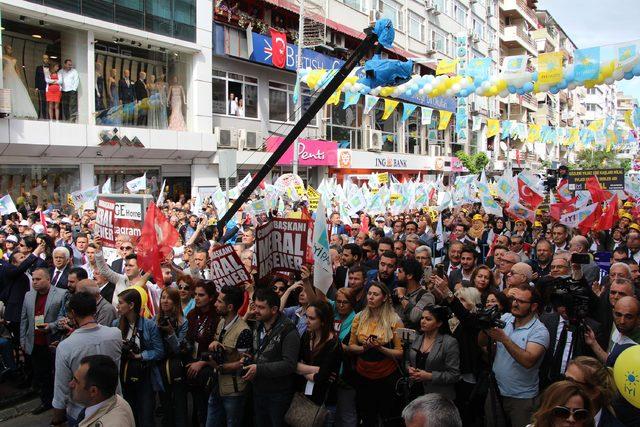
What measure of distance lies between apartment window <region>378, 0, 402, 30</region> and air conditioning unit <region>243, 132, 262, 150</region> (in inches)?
566

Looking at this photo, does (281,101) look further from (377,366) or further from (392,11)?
(377,366)

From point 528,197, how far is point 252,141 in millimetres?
14346

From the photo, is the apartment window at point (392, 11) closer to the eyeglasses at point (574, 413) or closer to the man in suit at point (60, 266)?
the man in suit at point (60, 266)

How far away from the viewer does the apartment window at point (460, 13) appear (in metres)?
45.9

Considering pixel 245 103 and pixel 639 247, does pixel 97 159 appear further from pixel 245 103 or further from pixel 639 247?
pixel 639 247

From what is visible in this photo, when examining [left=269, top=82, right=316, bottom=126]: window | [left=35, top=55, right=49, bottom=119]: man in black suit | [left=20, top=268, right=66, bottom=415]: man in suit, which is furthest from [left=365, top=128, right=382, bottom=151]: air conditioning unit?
[left=20, top=268, right=66, bottom=415]: man in suit

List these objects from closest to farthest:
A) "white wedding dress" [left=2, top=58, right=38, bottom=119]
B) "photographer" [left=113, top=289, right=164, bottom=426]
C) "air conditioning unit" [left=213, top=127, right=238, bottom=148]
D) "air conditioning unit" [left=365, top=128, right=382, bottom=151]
Answer: "photographer" [left=113, top=289, right=164, bottom=426] → "white wedding dress" [left=2, top=58, right=38, bottom=119] → "air conditioning unit" [left=213, top=127, right=238, bottom=148] → "air conditioning unit" [left=365, top=128, right=382, bottom=151]

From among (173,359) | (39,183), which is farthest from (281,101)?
(173,359)

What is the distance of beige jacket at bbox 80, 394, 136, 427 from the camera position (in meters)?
3.26

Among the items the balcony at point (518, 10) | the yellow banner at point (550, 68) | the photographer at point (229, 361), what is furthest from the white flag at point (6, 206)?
the balcony at point (518, 10)

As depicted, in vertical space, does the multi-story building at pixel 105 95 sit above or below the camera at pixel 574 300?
above

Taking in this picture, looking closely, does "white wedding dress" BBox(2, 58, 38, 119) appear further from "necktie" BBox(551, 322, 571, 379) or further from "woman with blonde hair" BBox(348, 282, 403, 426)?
"necktie" BBox(551, 322, 571, 379)

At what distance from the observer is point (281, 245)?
6402 mm

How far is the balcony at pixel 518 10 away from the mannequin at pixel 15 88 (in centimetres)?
4901
